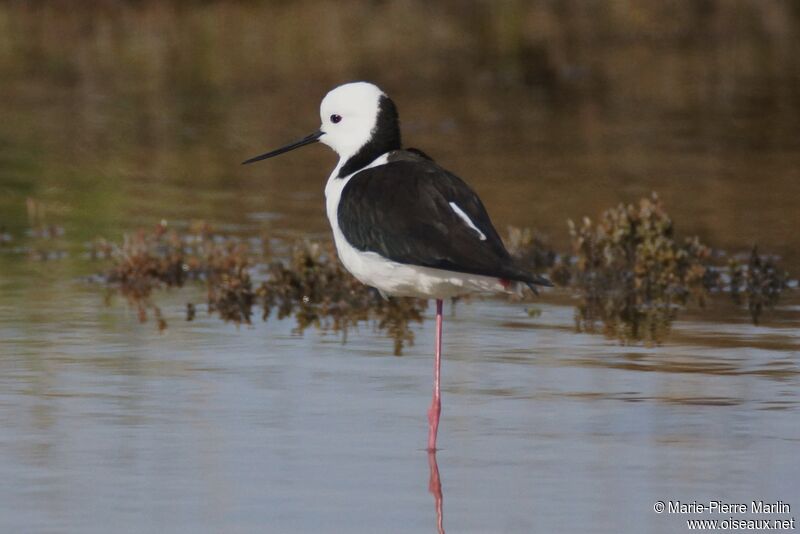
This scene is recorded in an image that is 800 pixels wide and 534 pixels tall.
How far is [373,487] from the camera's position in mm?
6637

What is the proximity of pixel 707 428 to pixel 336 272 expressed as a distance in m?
A: 3.71

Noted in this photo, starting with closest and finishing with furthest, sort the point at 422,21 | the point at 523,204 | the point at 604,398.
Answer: the point at 604,398 → the point at 523,204 → the point at 422,21

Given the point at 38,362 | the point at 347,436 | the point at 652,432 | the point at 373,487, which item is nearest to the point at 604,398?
the point at 652,432

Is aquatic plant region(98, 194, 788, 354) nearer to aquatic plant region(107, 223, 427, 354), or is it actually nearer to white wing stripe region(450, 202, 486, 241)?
aquatic plant region(107, 223, 427, 354)

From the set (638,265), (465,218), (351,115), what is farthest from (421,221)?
(638,265)

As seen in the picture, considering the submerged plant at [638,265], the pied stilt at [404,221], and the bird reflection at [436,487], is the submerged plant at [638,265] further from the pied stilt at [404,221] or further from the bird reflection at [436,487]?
the bird reflection at [436,487]

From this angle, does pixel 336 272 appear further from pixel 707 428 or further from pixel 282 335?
pixel 707 428

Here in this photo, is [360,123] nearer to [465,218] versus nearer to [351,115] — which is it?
[351,115]

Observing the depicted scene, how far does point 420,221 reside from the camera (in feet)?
24.6

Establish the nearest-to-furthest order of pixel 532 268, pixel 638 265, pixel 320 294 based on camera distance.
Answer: pixel 320 294
pixel 638 265
pixel 532 268

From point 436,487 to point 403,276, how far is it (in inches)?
46.2

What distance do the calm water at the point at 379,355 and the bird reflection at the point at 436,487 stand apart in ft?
0.06

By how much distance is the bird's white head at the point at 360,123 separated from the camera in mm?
8141

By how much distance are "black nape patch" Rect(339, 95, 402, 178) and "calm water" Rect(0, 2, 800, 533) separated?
1023 millimetres
